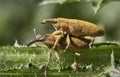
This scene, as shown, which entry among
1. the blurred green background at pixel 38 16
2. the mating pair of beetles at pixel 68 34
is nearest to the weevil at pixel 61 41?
the mating pair of beetles at pixel 68 34

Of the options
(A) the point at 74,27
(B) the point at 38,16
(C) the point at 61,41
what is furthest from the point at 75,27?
(B) the point at 38,16

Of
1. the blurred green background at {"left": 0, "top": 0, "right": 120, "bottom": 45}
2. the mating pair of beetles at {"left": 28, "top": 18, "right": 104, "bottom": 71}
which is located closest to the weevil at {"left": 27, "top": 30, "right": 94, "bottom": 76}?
the mating pair of beetles at {"left": 28, "top": 18, "right": 104, "bottom": 71}

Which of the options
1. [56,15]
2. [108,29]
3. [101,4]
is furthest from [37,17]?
[101,4]

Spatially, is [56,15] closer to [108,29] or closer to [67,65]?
[108,29]

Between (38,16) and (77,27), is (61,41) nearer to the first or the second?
(77,27)

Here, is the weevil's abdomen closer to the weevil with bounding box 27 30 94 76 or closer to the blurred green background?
the weevil with bounding box 27 30 94 76

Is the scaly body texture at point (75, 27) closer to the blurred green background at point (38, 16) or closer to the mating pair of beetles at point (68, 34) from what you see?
the mating pair of beetles at point (68, 34)
